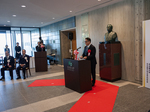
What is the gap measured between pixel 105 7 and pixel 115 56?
2360 mm

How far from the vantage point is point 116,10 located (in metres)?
5.44

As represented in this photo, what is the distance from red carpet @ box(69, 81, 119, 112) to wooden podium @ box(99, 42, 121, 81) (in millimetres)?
756

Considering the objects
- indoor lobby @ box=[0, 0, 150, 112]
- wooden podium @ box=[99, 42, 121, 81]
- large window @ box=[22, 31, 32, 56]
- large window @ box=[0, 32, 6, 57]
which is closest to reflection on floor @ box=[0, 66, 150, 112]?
indoor lobby @ box=[0, 0, 150, 112]

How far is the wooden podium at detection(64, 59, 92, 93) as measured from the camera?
3.99 meters

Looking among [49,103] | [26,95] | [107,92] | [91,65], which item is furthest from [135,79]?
[26,95]

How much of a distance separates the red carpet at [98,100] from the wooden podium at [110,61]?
2.48 feet

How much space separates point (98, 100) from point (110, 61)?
6.36 feet

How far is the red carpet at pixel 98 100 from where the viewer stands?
3065 mm

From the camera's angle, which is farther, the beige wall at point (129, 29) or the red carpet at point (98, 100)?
the beige wall at point (129, 29)

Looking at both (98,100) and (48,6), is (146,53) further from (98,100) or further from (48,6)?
(48,6)

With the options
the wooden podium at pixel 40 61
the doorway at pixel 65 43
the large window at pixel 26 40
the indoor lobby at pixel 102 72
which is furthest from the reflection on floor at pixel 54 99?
the large window at pixel 26 40

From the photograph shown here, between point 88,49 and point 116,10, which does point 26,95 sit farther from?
point 116,10

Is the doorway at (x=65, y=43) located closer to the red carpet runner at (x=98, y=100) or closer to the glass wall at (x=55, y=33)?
the glass wall at (x=55, y=33)

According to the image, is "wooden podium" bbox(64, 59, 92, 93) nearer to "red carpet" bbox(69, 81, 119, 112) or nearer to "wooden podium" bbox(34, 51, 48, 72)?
"red carpet" bbox(69, 81, 119, 112)
